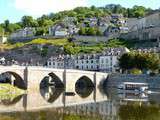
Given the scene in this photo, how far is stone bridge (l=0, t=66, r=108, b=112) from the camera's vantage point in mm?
52981

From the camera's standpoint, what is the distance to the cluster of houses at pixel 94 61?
93.0m

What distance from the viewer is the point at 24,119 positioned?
127ft

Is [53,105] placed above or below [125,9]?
below

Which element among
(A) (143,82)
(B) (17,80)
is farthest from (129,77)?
(B) (17,80)

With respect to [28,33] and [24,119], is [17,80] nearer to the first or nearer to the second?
[24,119]

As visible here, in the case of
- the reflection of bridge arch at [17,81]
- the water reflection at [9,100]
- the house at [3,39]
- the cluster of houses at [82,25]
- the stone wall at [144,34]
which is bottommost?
the water reflection at [9,100]

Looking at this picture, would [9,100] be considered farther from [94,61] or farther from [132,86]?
[94,61]

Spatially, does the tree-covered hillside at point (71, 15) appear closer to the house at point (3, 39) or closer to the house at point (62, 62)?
the house at point (3, 39)

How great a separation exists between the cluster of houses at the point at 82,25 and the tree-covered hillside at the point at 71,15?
391 cm

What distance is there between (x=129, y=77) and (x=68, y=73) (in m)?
10.2

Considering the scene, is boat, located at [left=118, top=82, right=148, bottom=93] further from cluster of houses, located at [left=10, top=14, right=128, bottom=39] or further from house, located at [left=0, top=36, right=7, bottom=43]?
house, located at [left=0, top=36, right=7, bottom=43]

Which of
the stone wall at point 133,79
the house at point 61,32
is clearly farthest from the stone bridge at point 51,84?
the house at point 61,32

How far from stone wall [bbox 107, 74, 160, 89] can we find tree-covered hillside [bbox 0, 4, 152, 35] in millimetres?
69118

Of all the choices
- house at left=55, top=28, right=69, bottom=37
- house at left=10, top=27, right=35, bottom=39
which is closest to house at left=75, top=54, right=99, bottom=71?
house at left=55, top=28, right=69, bottom=37
